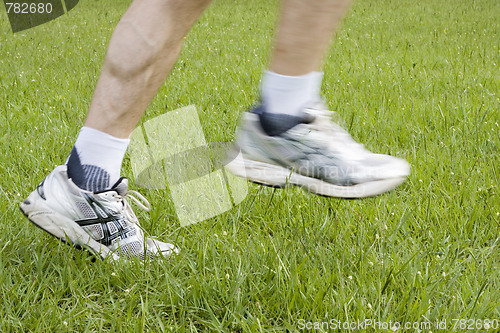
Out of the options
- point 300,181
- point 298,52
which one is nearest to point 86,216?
point 300,181

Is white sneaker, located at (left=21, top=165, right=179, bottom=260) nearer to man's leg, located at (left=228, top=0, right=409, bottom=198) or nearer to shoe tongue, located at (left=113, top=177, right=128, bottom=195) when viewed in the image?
shoe tongue, located at (left=113, top=177, right=128, bottom=195)

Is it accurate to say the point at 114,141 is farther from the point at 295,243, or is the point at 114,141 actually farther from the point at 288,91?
the point at 295,243

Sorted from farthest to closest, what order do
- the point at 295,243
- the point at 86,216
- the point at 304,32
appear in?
the point at 295,243 < the point at 86,216 < the point at 304,32

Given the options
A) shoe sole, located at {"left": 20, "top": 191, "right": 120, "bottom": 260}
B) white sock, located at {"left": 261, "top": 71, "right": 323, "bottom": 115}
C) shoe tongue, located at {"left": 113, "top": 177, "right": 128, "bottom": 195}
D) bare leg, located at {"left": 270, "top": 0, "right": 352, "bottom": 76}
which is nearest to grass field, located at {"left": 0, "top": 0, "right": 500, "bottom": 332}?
shoe sole, located at {"left": 20, "top": 191, "right": 120, "bottom": 260}

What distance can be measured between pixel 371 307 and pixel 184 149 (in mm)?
2014

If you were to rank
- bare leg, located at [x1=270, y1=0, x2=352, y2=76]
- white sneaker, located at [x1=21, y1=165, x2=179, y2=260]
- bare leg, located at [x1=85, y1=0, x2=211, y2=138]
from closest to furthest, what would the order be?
bare leg, located at [x1=270, y1=0, x2=352, y2=76]
bare leg, located at [x1=85, y1=0, x2=211, y2=138]
white sneaker, located at [x1=21, y1=165, x2=179, y2=260]

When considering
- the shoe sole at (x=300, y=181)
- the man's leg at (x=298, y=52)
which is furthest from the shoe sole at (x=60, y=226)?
the man's leg at (x=298, y=52)

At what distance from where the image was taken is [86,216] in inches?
82.7

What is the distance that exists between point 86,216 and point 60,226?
0.33 ft

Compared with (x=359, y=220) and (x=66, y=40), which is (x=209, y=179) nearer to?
(x=359, y=220)

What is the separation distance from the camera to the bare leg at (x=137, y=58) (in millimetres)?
1894

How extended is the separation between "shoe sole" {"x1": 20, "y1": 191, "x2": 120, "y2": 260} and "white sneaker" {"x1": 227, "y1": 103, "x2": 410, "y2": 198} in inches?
23.2

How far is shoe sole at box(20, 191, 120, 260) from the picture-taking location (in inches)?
82.1

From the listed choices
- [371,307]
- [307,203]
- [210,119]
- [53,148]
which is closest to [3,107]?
[53,148]
